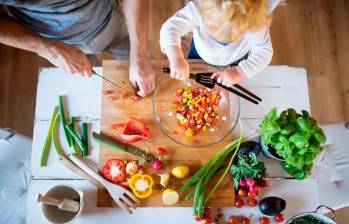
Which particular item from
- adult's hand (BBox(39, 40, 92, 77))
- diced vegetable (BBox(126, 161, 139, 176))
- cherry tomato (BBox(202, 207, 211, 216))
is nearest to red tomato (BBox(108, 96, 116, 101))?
adult's hand (BBox(39, 40, 92, 77))

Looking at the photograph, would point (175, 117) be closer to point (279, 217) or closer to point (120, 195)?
point (120, 195)

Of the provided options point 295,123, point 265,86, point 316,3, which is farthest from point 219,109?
point 316,3

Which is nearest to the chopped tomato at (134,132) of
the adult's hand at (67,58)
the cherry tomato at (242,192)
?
the adult's hand at (67,58)

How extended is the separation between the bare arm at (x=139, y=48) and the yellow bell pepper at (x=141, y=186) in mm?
280

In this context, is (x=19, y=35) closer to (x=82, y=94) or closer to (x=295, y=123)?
(x=82, y=94)

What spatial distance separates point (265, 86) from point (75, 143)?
670mm

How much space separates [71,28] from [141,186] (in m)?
0.61

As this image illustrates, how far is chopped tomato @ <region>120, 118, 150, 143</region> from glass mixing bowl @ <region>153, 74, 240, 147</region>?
0.05 m

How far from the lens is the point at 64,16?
113 cm

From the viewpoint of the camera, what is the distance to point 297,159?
0.91 metres

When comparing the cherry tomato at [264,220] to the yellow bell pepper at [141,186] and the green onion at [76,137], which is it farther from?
Result: the green onion at [76,137]

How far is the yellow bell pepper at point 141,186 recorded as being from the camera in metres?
1.02

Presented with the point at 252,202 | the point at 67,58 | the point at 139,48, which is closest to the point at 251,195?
the point at 252,202

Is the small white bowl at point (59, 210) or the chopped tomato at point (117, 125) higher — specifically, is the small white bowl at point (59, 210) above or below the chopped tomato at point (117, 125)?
below
